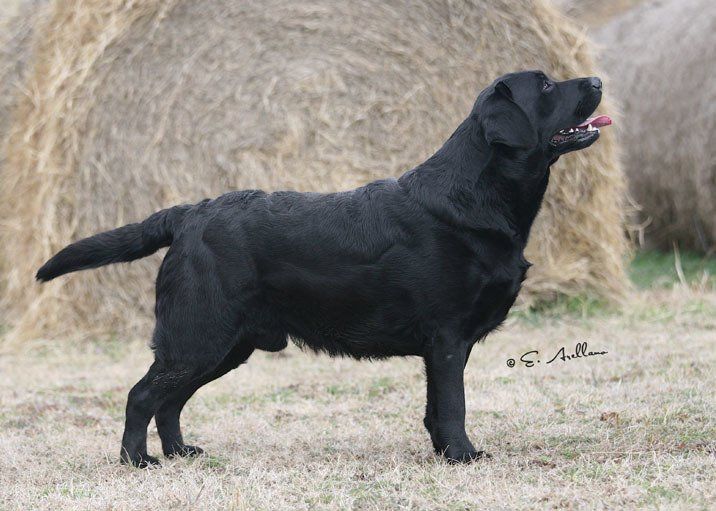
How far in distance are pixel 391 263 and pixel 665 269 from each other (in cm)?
585

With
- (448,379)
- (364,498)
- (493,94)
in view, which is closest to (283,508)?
(364,498)

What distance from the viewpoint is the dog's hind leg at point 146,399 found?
156 inches

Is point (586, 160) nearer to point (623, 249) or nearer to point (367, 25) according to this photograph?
point (623, 249)

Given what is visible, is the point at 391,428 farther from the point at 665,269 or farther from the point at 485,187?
the point at 665,269

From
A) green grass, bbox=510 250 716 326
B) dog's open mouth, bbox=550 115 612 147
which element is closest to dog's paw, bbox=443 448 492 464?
dog's open mouth, bbox=550 115 612 147

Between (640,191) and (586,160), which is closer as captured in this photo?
(586,160)

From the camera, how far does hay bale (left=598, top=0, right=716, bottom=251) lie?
350 inches

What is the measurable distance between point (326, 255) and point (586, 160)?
380 centimetres

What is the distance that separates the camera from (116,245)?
414cm

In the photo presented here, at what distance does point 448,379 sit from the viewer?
3783 millimetres

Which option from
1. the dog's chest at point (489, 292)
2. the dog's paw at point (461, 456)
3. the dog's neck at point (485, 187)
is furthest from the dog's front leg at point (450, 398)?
the dog's neck at point (485, 187)
